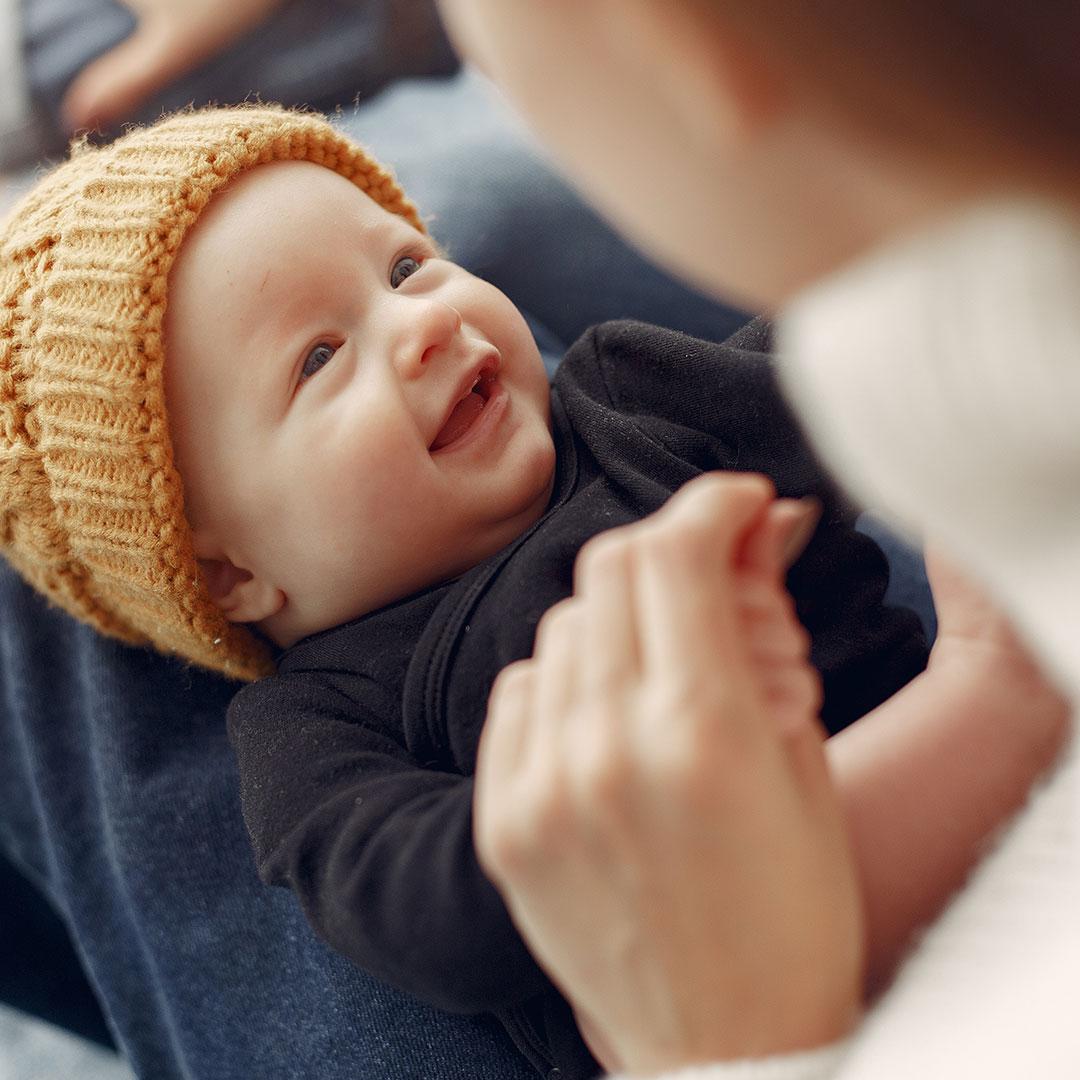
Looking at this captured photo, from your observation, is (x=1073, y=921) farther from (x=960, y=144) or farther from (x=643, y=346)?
(x=643, y=346)

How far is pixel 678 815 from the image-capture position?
1.42 ft

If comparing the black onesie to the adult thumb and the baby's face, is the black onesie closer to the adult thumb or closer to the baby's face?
the baby's face


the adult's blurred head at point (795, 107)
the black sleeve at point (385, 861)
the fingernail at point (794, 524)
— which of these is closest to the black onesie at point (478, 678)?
the black sleeve at point (385, 861)

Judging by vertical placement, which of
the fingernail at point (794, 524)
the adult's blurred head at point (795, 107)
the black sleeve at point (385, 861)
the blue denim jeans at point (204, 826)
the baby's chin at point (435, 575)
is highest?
the adult's blurred head at point (795, 107)

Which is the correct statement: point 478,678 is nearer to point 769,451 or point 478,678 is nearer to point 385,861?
point 385,861

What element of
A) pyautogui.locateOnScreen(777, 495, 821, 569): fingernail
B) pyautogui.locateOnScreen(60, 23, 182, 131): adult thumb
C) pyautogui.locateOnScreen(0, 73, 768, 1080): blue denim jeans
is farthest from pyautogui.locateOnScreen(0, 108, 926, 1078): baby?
pyautogui.locateOnScreen(60, 23, 182, 131): adult thumb

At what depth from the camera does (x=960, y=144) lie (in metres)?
0.37

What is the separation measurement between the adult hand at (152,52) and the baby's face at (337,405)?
109cm

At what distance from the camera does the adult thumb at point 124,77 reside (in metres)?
1.80

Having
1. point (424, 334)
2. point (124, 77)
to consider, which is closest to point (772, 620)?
point (424, 334)

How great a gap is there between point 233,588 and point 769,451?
440 millimetres

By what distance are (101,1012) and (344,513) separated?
82 centimetres

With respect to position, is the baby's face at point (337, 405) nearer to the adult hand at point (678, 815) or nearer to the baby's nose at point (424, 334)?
the baby's nose at point (424, 334)

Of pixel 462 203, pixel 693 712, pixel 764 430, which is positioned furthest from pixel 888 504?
pixel 462 203
